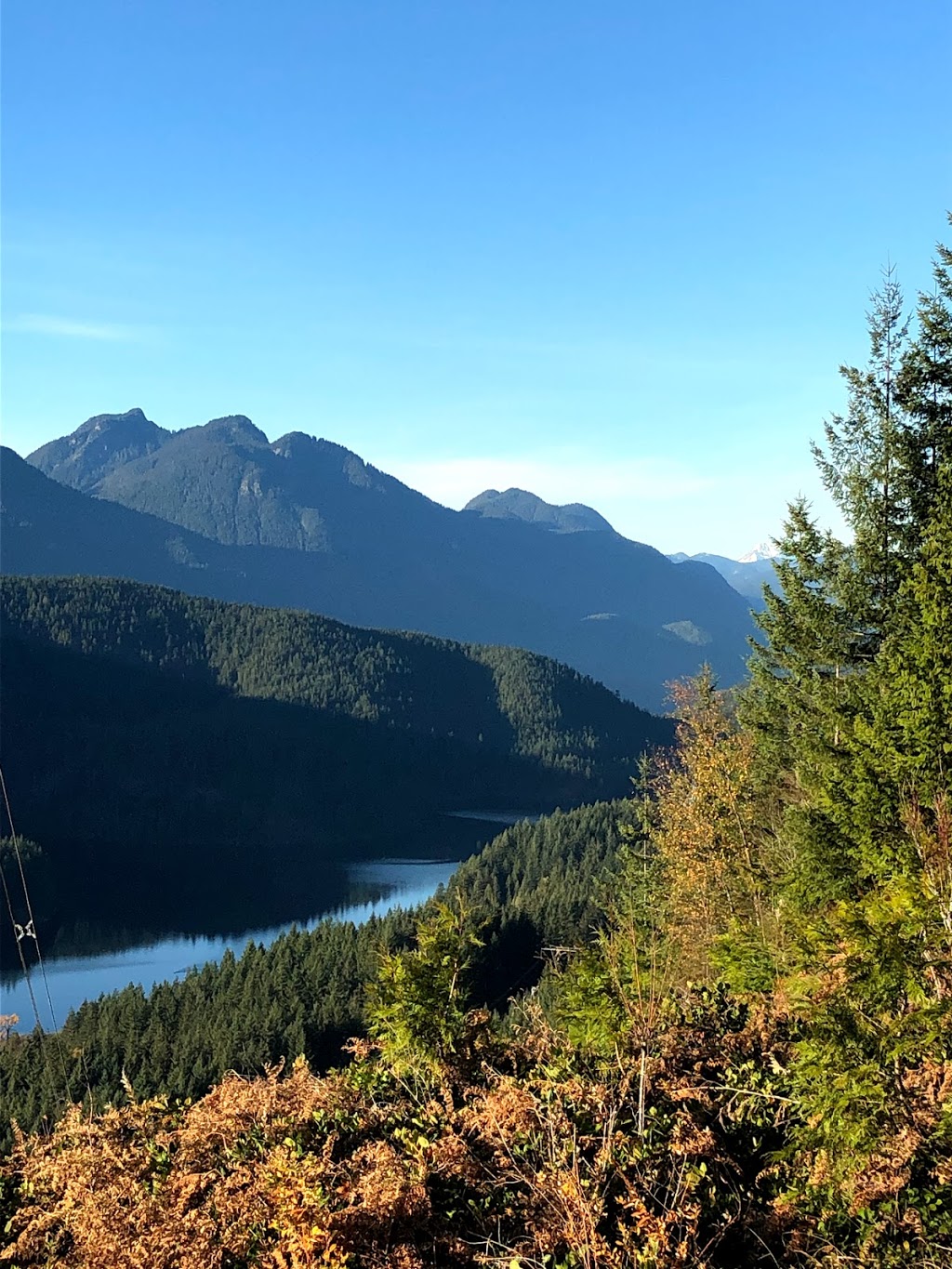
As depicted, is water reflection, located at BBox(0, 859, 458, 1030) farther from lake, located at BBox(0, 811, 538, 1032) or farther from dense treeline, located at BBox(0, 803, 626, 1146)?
→ dense treeline, located at BBox(0, 803, 626, 1146)

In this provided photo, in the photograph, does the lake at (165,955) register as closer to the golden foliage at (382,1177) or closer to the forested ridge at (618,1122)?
the forested ridge at (618,1122)

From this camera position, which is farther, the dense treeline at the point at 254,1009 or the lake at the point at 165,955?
the lake at the point at 165,955

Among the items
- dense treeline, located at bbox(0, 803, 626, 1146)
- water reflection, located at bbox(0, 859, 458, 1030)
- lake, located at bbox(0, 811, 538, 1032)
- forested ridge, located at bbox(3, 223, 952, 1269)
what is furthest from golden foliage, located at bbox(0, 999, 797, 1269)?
water reflection, located at bbox(0, 859, 458, 1030)

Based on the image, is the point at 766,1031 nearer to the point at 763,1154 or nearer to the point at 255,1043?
the point at 763,1154

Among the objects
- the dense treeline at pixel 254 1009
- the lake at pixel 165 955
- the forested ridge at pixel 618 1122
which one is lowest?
the lake at pixel 165 955

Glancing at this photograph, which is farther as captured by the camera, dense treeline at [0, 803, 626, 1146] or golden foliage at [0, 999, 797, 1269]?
dense treeline at [0, 803, 626, 1146]

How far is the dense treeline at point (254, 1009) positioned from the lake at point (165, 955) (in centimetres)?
880

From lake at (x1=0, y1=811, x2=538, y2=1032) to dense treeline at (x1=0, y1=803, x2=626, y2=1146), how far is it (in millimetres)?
8798

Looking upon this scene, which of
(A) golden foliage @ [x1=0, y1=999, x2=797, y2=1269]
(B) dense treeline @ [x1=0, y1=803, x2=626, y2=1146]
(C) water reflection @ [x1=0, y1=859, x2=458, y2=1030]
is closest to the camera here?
(A) golden foliage @ [x1=0, y1=999, x2=797, y2=1269]

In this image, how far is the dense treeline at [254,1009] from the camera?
60875 millimetres

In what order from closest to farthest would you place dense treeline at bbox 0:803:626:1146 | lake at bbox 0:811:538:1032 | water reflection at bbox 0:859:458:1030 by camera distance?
dense treeline at bbox 0:803:626:1146 → water reflection at bbox 0:859:458:1030 → lake at bbox 0:811:538:1032

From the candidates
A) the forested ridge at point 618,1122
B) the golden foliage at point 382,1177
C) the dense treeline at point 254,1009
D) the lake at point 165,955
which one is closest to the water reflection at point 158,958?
the lake at point 165,955

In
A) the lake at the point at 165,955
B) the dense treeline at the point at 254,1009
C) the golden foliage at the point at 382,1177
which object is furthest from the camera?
the lake at the point at 165,955

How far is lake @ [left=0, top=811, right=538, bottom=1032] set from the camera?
9956 centimetres
